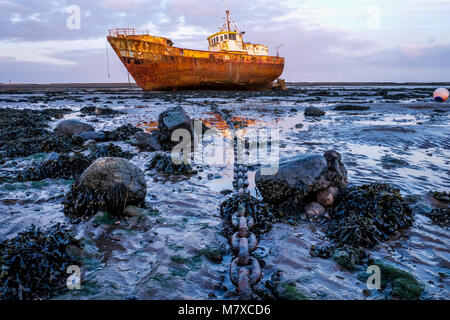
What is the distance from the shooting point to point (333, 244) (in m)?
2.75

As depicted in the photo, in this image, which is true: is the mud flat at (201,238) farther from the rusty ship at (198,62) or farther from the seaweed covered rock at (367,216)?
the rusty ship at (198,62)

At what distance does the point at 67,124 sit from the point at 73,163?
4.16 meters

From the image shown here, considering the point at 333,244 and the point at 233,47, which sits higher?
the point at 233,47

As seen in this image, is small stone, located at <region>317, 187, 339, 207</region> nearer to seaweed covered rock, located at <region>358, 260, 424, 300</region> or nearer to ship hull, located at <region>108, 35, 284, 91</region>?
seaweed covered rock, located at <region>358, 260, 424, 300</region>

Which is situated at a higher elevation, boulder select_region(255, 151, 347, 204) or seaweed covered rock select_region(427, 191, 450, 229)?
boulder select_region(255, 151, 347, 204)

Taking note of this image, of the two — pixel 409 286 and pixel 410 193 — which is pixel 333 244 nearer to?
pixel 409 286

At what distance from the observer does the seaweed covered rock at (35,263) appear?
2.03 meters

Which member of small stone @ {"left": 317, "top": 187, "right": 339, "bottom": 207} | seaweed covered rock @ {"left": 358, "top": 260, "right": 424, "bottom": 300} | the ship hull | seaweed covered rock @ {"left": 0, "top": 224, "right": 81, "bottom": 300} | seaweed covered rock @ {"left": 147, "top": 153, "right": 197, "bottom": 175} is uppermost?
the ship hull

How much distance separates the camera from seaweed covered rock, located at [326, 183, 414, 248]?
281 cm

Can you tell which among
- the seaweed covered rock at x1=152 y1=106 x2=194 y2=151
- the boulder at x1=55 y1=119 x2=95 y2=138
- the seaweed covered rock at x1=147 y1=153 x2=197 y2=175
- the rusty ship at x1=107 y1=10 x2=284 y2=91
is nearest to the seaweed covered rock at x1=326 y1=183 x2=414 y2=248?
the seaweed covered rock at x1=147 y1=153 x2=197 y2=175

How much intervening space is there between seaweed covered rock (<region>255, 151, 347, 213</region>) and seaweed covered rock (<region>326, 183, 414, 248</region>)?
0.90ft

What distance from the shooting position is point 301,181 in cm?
359

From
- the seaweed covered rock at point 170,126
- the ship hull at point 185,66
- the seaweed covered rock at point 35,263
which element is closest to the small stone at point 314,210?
the seaweed covered rock at point 35,263
